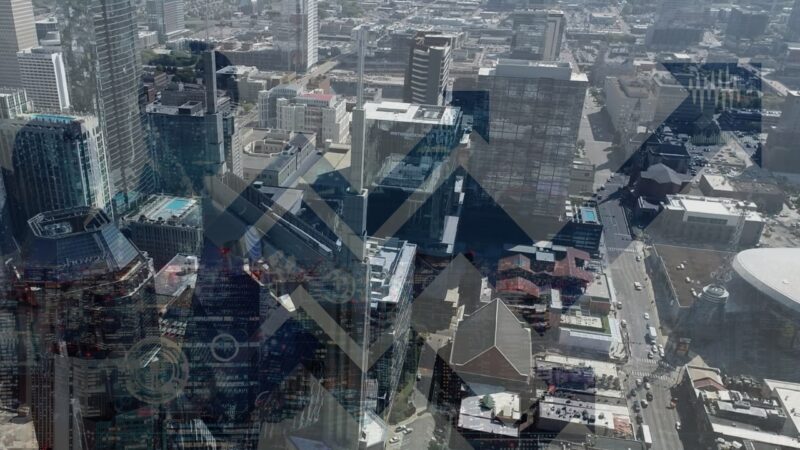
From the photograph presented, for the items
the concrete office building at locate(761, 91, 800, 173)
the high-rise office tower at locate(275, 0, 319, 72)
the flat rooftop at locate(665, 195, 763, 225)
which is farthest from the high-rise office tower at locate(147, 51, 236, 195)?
the concrete office building at locate(761, 91, 800, 173)

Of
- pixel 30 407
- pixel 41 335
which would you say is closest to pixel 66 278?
pixel 41 335

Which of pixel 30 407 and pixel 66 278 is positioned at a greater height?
pixel 66 278

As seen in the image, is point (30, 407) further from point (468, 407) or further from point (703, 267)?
point (703, 267)

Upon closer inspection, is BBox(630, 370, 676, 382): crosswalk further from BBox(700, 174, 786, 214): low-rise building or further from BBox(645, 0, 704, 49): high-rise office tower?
BBox(645, 0, 704, 49): high-rise office tower

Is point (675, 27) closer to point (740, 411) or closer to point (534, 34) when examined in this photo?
point (534, 34)

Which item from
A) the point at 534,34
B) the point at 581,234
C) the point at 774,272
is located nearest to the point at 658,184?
the point at 581,234
